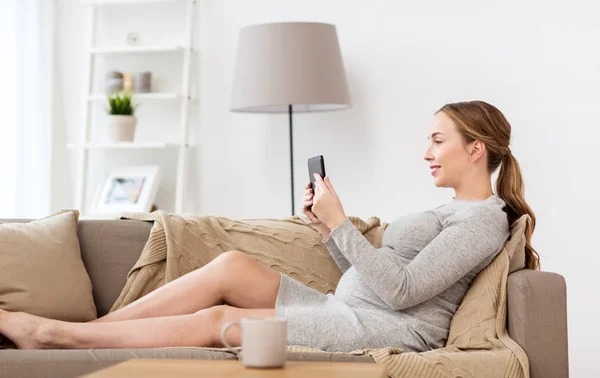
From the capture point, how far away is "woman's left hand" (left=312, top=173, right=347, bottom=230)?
231 cm

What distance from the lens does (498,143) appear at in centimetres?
252

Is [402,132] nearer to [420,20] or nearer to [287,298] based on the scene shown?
[420,20]

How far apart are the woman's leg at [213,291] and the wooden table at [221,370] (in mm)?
828

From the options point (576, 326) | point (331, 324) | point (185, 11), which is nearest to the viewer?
point (331, 324)

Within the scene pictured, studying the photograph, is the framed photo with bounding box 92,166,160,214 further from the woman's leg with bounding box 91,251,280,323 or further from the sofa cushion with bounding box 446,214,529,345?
the sofa cushion with bounding box 446,214,529,345

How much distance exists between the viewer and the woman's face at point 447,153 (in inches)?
98.9

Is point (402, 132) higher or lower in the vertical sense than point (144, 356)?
higher

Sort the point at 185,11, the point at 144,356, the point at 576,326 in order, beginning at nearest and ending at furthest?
the point at 144,356
the point at 576,326
the point at 185,11

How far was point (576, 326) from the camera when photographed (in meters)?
3.74

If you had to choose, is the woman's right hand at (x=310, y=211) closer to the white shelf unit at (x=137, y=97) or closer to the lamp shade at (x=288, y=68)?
the lamp shade at (x=288, y=68)

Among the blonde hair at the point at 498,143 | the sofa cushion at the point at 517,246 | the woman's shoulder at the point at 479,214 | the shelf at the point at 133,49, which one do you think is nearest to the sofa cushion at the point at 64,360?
the woman's shoulder at the point at 479,214

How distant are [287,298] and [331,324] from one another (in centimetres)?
19

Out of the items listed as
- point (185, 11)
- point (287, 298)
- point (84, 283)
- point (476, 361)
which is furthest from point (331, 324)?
point (185, 11)

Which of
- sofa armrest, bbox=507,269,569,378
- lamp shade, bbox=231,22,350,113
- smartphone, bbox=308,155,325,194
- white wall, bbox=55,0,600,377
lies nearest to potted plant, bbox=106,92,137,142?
white wall, bbox=55,0,600,377
